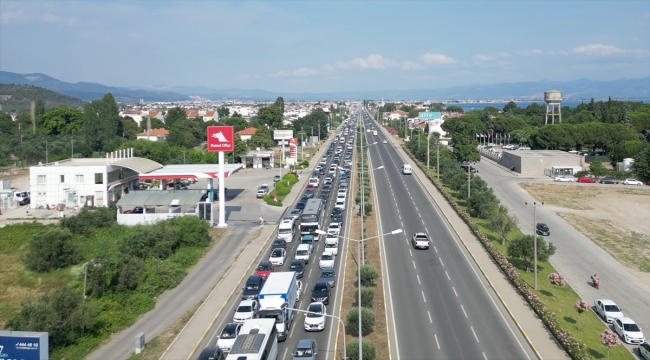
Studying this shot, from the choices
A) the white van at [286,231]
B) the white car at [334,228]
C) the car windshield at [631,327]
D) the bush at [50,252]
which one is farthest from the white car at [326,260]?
the bush at [50,252]

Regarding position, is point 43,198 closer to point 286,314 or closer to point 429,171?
point 286,314

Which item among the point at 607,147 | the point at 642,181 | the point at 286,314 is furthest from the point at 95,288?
the point at 607,147

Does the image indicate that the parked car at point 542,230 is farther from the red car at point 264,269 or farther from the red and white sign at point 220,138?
the red and white sign at point 220,138

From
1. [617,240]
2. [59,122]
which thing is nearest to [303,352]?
[617,240]

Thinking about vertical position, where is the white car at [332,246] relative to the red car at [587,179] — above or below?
below

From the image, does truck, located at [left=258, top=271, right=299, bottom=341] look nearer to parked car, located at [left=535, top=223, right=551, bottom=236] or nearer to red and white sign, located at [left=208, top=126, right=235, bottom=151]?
red and white sign, located at [left=208, top=126, right=235, bottom=151]

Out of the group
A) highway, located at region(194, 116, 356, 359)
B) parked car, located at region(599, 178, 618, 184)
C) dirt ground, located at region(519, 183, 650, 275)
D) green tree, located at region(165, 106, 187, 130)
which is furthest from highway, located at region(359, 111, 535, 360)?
green tree, located at region(165, 106, 187, 130)
